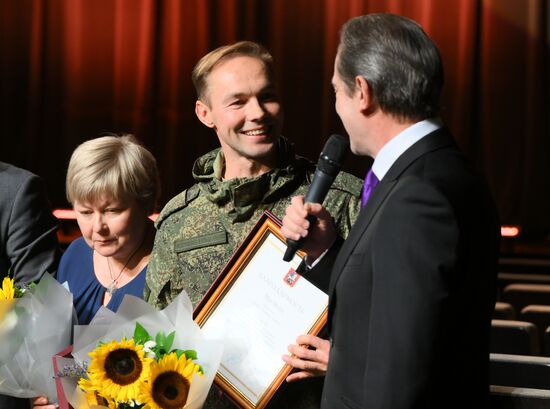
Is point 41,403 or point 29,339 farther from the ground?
point 29,339

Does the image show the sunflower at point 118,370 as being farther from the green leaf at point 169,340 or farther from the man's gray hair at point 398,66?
the man's gray hair at point 398,66

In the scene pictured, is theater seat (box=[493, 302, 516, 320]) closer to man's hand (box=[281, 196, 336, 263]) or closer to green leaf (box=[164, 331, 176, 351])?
man's hand (box=[281, 196, 336, 263])

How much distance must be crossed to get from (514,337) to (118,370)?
64.2 inches

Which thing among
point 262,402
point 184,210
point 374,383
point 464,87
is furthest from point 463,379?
point 464,87

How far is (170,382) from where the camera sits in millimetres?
1721

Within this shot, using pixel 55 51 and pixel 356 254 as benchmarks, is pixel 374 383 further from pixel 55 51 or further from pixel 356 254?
pixel 55 51

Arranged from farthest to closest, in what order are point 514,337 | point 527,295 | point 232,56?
point 527,295
point 514,337
point 232,56

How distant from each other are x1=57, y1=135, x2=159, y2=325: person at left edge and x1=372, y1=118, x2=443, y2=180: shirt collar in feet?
3.18

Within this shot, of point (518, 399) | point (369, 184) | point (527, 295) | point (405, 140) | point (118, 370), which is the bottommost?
point (527, 295)

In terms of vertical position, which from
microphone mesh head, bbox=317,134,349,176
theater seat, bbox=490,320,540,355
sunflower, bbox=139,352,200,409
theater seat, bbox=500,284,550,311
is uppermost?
microphone mesh head, bbox=317,134,349,176

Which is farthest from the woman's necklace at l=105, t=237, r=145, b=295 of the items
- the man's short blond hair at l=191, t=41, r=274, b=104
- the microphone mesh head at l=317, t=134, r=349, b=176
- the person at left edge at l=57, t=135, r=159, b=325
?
the microphone mesh head at l=317, t=134, r=349, b=176

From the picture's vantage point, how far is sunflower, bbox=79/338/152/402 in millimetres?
1700

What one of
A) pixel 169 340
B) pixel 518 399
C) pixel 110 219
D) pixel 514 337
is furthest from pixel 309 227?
pixel 514 337

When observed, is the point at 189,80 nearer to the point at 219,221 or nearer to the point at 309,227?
the point at 219,221
